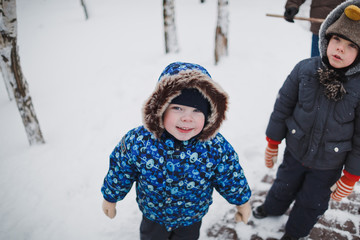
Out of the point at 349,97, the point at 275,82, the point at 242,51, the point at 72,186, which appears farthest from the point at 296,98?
the point at 242,51

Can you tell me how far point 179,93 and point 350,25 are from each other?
111 cm

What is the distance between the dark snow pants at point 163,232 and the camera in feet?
5.62

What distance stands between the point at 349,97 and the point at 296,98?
0.36 meters

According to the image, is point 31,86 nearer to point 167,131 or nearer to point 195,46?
point 195,46

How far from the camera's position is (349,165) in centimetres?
165

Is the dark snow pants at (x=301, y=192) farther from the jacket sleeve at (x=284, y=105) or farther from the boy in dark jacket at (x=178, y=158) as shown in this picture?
the boy in dark jacket at (x=178, y=158)

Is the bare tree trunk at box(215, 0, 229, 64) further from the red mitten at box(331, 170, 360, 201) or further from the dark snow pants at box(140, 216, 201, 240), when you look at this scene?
the dark snow pants at box(140, 216, 201, 240)

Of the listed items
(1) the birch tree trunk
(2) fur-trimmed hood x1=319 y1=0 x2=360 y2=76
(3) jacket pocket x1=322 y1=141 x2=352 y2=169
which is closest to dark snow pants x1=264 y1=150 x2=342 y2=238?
(3) jacket pocket x1=322 y1=141 x2=352 y2=169

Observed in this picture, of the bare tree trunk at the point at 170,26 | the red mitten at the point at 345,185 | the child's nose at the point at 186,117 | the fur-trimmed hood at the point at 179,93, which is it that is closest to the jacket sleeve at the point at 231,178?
the fur-trimmed hood at the point at 179,93

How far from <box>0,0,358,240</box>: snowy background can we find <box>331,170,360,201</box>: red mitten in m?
0.81

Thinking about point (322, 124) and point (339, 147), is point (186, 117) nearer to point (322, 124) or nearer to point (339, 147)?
point (322, 124)

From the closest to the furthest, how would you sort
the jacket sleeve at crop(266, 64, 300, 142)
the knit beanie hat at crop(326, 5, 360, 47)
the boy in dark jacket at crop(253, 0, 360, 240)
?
the knit beanie hat at crop(326, 5, 360, 47) → the boy in dark jacket at crop(253, 0, 360, 240) → the jacket sleeve at crop(266, 64, 300, 142)

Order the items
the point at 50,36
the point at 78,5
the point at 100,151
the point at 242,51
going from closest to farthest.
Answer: the point at 100,151
the point at 242,51
the point at 50,36
the point at 78,5

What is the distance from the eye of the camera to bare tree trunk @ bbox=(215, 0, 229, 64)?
5125 mm
